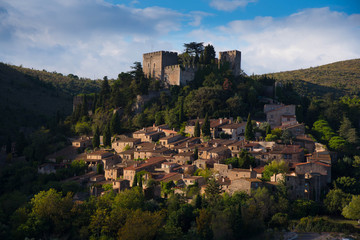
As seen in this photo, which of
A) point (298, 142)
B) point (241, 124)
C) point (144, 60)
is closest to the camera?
point (298, 142)

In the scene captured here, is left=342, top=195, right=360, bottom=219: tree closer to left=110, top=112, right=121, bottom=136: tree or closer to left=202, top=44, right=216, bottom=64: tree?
left=110, top=112, right=121, bottom=136: tree

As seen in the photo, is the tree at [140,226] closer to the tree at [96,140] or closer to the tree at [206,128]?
the tree at [206,128]

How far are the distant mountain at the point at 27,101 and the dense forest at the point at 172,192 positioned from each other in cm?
1505

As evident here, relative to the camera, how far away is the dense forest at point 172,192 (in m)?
27.7

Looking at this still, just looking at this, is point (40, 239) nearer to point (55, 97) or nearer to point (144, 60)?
point (144, 60)

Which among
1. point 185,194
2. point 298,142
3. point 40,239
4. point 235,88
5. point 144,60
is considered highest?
point 144,60

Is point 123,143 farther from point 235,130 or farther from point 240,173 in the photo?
point 240,173

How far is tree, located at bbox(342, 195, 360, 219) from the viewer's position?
28.8 meters

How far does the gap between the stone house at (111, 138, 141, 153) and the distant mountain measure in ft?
69.0

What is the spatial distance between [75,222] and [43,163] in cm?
1749

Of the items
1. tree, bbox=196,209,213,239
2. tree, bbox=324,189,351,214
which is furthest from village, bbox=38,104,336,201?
tree, bbox=196,209,213,239

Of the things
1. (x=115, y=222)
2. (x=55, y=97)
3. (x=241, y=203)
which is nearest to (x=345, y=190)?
(x=241, y=203)

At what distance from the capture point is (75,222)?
1141 inches

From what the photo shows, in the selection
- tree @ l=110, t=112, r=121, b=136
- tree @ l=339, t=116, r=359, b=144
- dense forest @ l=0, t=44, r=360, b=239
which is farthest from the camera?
tree @ l=110, t=112, r=121, b=136
